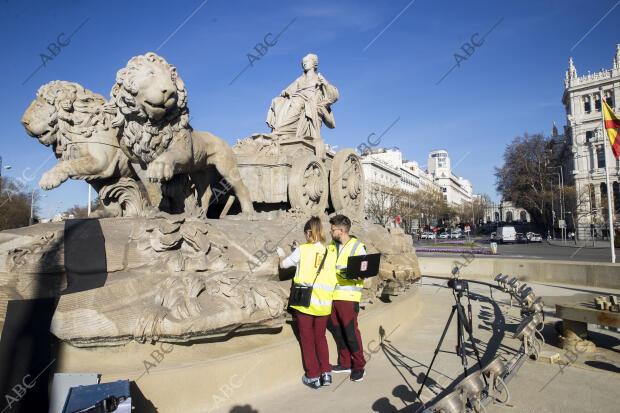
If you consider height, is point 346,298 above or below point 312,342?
above

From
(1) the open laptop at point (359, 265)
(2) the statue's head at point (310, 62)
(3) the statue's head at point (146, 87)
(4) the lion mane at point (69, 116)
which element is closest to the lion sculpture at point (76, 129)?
(4) the lion mane at point (69, 116)

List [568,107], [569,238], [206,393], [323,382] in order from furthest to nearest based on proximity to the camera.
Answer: [568,107], [569,238], [323,382], [206,393]

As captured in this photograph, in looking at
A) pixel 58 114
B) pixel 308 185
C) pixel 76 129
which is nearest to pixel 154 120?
pixel 76 129

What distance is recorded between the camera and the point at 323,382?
3842 millimetres

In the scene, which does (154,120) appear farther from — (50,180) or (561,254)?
(561,254)

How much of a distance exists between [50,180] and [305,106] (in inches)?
→ 195

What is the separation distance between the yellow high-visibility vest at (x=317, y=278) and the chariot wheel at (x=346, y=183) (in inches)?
153

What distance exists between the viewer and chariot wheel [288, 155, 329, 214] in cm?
652

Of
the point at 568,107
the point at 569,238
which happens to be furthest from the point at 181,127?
the point at 568,107

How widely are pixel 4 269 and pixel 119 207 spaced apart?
6.17ft

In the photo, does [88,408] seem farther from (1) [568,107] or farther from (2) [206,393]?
(1) [568,107]

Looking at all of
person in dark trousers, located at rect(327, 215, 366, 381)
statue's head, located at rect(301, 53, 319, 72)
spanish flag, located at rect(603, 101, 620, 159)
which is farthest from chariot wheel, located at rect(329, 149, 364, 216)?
spanish flag, located at rect(603, 101, 620, 159)

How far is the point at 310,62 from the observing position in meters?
8.52

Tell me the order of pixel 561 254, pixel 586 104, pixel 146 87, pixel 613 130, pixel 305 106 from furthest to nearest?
pixel 586 104 → pixel 561 254 → pixel 613 130 → pixel 305 106 → pixel 146 87
